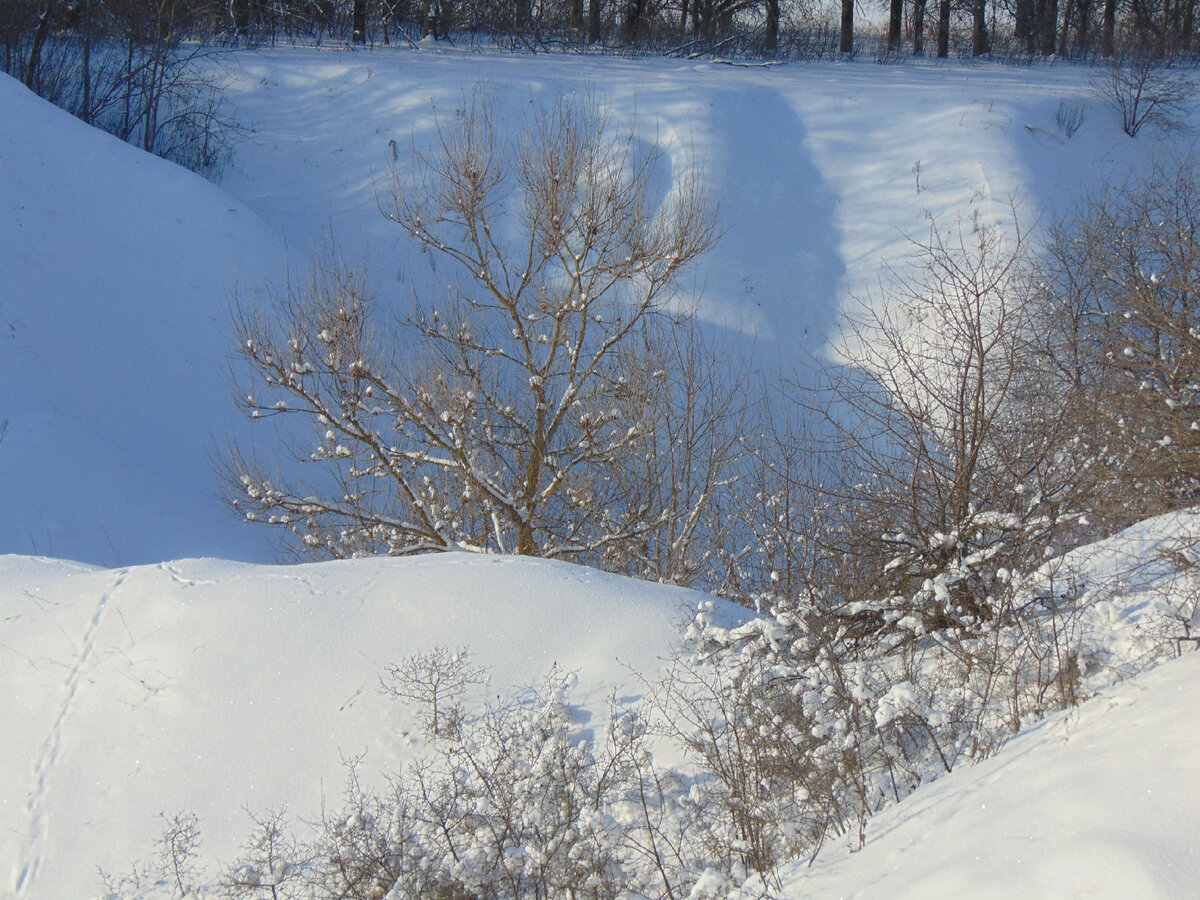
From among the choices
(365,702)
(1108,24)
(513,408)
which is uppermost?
(1108,24)

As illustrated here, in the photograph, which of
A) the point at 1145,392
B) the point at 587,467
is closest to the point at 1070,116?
the point at 1145,392

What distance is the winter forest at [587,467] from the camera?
3.95 m

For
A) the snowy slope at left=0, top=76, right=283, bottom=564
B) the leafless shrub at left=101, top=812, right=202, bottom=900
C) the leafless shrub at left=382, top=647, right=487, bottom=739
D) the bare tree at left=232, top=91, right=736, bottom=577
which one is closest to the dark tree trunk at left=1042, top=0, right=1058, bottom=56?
the bare tree at left=232, top=91, right=736, bottom=577

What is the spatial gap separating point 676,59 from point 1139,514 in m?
17.5

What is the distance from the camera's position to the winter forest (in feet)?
13.0

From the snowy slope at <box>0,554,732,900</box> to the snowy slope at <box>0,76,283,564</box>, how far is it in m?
4.48

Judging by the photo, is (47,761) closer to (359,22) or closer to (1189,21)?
(359,22)

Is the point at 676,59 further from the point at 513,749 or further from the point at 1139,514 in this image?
the point at 513,749

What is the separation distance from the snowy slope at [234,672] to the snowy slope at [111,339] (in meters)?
4.48

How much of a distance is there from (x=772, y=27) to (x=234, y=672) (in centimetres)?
2335

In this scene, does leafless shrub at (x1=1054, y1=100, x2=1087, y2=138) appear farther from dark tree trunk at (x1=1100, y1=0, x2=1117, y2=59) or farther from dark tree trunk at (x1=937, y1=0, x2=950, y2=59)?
dark tree trunk at (x1=1100, y1=0, x2=1117, y2=59)

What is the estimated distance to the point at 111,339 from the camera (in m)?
12.7

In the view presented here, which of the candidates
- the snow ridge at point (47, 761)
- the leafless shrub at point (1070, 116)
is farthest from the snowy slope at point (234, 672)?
the leafless shrub at point (1070, 116)

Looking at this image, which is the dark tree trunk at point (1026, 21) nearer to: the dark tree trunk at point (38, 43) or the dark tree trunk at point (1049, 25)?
the dark tree trunk at point (1049, 25)
